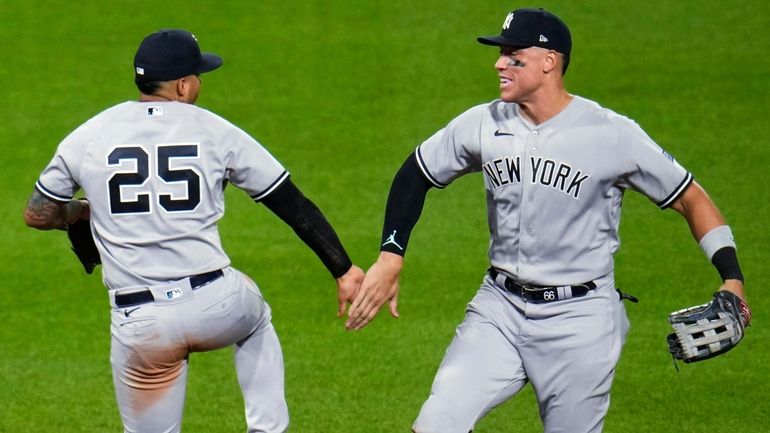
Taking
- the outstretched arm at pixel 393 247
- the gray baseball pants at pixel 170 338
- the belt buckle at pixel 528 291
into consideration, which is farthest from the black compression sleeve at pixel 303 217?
the belt buckle at pixel 528 291

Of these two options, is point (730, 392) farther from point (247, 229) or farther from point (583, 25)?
point (583, 25)

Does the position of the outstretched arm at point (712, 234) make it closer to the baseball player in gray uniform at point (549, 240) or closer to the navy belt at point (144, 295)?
the baseball player in gray uniform at point (549, 240)

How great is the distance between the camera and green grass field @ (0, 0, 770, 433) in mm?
7316

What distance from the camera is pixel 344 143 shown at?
12047 millimetres

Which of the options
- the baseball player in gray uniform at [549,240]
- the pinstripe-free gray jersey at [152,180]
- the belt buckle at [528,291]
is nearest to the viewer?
the pinstripe-free gray jersey at [152,180]

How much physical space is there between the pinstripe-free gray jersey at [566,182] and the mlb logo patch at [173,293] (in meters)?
1.28

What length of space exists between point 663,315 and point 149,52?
453 cm

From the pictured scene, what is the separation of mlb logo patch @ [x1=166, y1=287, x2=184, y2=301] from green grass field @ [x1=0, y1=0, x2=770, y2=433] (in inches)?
76.7

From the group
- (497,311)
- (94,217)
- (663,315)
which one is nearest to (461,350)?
(497,311)

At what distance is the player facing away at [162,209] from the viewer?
4992mm

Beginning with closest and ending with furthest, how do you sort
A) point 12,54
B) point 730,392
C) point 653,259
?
point 730,392
point 653,259
point 12,54

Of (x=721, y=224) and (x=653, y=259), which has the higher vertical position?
(x=721, y=224)

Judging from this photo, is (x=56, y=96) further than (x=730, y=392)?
Yes

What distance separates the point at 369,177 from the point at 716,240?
6.35m
